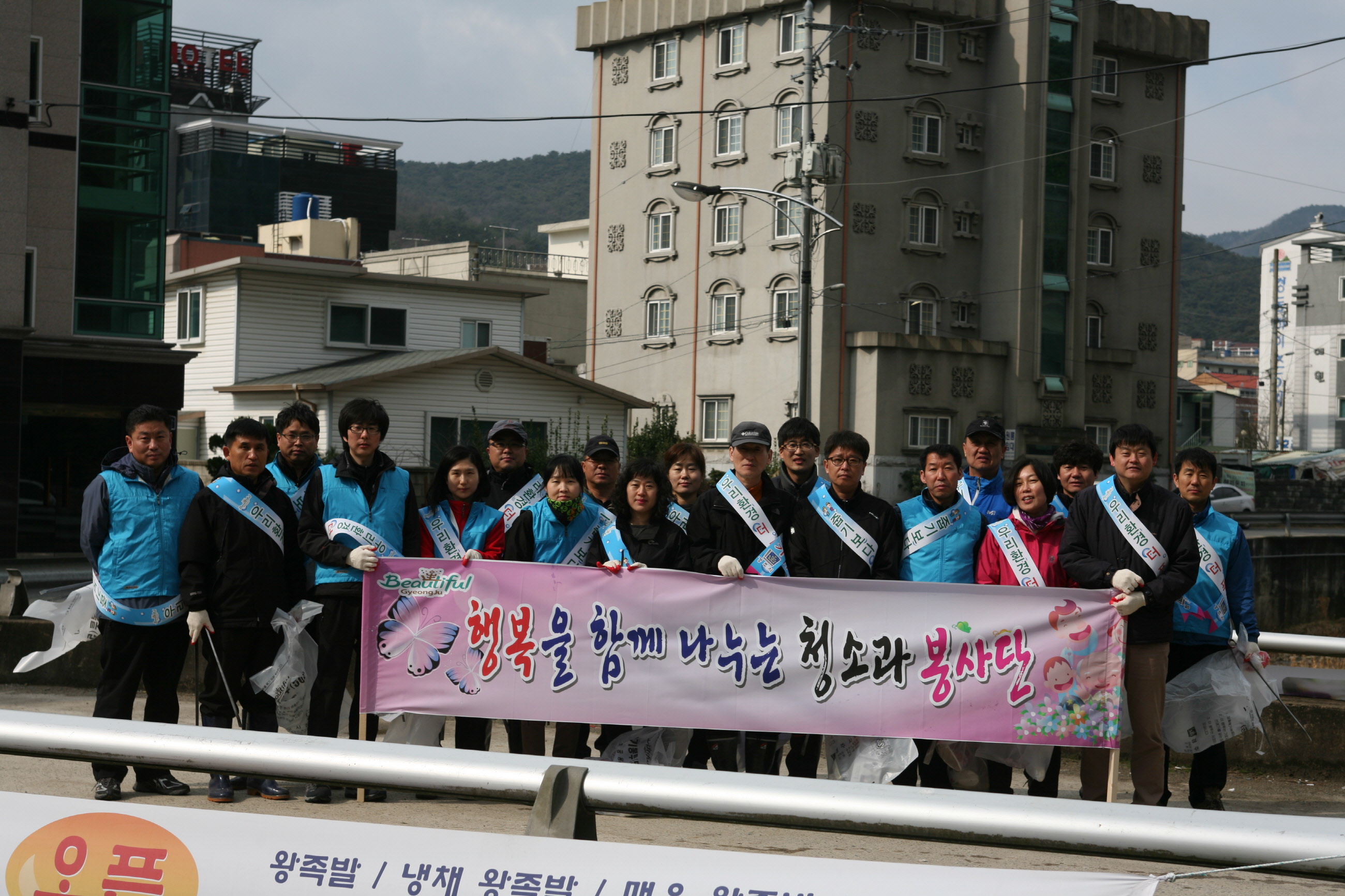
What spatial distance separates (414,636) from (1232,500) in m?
40.1

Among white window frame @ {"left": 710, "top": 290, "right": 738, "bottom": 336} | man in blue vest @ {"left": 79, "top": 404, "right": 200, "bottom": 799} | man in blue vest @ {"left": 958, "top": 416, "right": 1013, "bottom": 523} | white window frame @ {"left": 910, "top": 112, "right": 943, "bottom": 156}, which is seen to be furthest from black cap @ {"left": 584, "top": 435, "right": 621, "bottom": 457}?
white window frame @ {"left": 910, "top": 112, "right": 943, "bottom": 156}

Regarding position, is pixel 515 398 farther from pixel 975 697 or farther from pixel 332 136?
pixel 332 136

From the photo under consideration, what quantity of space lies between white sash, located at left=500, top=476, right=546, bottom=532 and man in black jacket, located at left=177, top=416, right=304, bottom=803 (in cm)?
117

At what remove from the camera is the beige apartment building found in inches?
1775

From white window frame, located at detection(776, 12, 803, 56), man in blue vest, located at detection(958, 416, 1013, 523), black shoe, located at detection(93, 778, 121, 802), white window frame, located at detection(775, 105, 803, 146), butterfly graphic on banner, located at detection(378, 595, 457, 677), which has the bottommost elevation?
black shoe, located at detection(93, 778, 121, 802)

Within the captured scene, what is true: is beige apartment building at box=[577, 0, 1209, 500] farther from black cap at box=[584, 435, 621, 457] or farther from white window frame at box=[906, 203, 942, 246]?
black cap at box=[584, 435, 621, 457]

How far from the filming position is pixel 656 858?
9.96ft

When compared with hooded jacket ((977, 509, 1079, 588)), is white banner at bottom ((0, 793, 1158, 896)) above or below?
below

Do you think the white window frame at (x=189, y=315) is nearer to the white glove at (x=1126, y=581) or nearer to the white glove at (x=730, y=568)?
the white glove at (x=730, y=568)

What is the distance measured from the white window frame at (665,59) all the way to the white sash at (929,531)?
44071 millimetres

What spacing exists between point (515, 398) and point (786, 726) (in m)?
32.2

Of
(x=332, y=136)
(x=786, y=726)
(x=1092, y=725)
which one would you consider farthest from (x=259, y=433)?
(x=332, y=136)

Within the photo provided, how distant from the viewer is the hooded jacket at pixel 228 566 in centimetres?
674

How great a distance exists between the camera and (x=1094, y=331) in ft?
167
